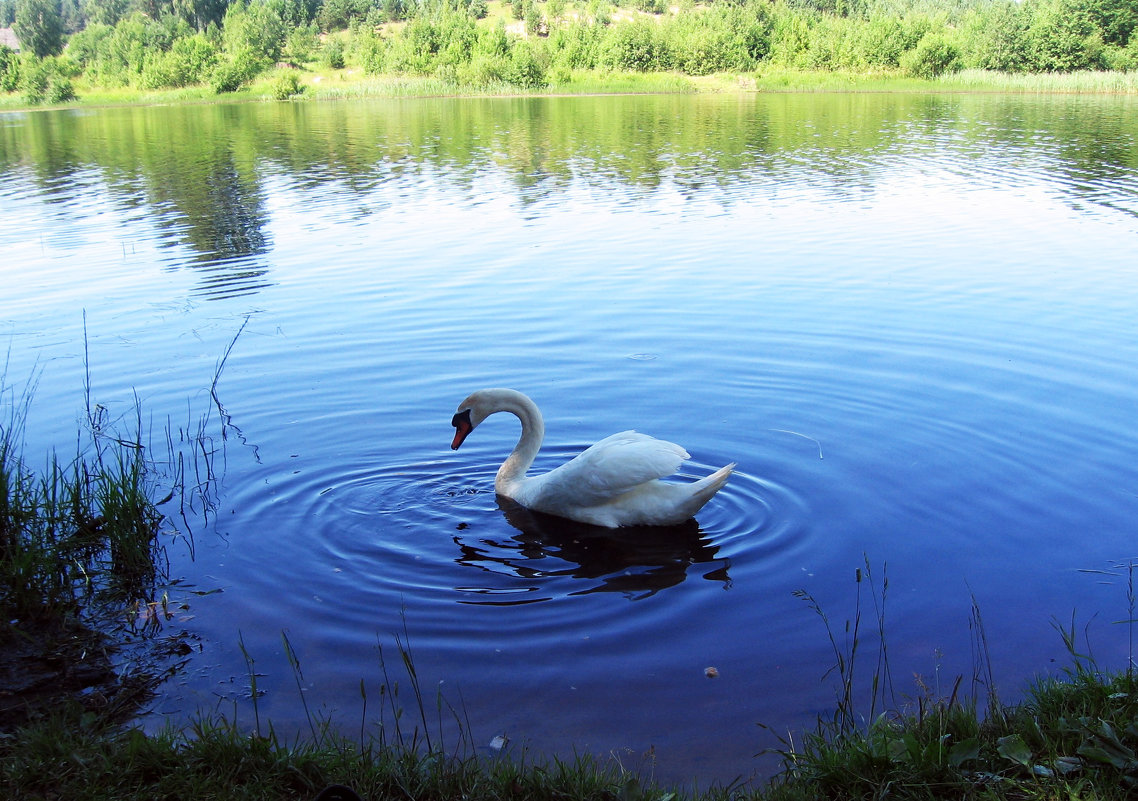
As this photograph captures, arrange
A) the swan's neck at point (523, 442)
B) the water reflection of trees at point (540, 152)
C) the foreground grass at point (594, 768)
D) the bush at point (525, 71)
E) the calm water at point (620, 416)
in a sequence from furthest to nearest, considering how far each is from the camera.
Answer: the bush at point (525, 71) → the water reflection of trees at point (540, 152) → the swan's neck at point (523, 442) → the calm water at point (620, 416) → the foreground grass at point (594, 768)

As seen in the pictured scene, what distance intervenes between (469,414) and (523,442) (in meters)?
0.53

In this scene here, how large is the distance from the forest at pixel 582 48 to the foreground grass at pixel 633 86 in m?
1.84

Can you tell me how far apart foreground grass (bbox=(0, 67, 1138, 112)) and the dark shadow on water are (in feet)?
214

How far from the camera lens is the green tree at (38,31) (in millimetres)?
124062

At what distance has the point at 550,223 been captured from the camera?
774 inches

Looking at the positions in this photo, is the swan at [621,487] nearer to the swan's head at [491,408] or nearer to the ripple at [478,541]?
the ripple at [478,541]

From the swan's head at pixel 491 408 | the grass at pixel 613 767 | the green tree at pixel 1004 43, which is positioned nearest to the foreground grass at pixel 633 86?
the green tree at pixel 1004 43

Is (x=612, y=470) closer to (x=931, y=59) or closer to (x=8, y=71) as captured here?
(x=931, y=59)

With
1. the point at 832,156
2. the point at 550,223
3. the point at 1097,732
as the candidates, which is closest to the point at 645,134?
the point at 832,156

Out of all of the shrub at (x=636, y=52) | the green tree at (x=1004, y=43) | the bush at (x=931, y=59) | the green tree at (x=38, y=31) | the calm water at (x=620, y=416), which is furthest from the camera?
the green tree at (x=38, y=31)

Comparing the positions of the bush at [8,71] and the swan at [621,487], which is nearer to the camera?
the swan at [621,487]

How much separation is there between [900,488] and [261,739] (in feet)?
17.6

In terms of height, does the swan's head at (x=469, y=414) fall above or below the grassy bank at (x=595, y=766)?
above

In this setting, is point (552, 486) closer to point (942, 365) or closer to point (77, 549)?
point (77, 549)
